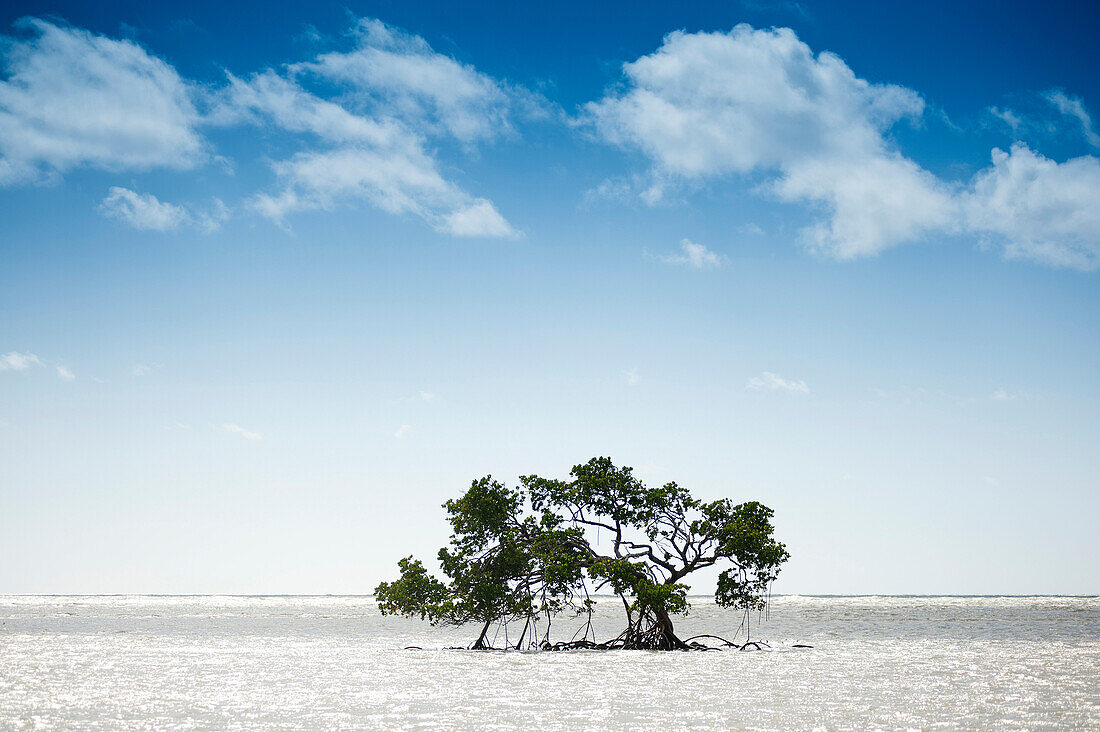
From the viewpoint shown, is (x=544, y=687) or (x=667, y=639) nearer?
(x=544, y=687)

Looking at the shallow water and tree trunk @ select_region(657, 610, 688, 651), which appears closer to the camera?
the shallow water

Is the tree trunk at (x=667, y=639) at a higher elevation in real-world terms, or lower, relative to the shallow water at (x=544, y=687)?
higher

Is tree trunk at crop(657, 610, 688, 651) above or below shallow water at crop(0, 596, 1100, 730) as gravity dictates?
above

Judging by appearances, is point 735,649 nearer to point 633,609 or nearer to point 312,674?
point 633,609

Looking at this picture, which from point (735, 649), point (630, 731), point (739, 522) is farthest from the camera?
point (735, 649)

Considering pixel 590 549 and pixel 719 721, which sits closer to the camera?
pixel 719 721

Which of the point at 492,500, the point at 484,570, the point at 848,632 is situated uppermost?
the point at 492,500

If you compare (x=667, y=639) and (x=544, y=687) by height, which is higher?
(x=667, y=639)

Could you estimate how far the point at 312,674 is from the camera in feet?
75.4

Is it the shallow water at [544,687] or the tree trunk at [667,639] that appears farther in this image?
the tree trunk at [667,639]

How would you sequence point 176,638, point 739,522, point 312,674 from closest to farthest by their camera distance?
point 312,674 < point 739,522 < point 176,638

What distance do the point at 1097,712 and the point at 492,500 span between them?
17239 mm

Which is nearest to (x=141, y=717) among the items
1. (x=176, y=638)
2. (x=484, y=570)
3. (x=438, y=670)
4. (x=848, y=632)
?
(x=438, y=670)

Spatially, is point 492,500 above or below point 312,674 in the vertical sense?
above
